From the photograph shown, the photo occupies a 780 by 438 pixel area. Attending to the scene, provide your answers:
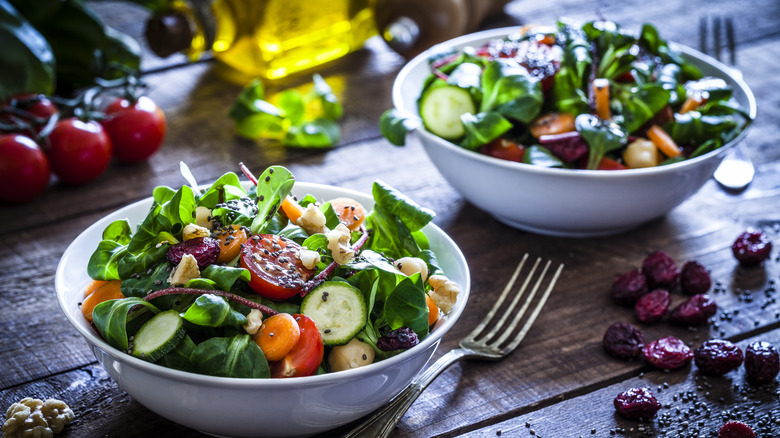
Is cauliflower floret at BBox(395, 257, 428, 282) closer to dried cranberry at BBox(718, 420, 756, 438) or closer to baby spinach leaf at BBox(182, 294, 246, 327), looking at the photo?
baby spinach leaf at BBox(182, 294, 246, 327)

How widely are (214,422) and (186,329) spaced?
10 cm

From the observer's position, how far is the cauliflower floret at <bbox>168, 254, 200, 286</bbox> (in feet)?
2.76

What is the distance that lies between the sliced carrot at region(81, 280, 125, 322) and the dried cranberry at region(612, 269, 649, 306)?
0.72 meters

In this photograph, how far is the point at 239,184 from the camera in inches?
41.4

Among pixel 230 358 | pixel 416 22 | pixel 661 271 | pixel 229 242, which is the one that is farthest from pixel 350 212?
pixel 416 22

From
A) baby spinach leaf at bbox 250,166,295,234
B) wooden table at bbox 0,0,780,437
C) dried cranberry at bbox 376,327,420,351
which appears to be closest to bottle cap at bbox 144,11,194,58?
wooden table at bbox 0,0,780,437

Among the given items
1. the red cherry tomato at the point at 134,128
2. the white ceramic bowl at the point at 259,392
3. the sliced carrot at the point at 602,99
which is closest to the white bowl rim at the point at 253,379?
the white ceramic bowl at the point at 259,392

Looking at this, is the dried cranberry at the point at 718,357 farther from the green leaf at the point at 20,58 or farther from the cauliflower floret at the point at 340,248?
the green leaf at the point at 20,58

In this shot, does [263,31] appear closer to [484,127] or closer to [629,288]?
[484,127]

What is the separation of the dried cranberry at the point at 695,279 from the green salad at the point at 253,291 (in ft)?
1.56

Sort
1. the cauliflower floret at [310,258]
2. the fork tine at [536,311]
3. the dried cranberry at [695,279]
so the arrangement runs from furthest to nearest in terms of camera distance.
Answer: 1. the dried cranberry at [695,279]
2. the fork tine at [536,311]
3. the cauliflower floret at [310,258]

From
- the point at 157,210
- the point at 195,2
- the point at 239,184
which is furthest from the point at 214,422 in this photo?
the point at 195,2

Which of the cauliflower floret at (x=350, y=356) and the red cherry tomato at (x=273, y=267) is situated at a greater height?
the red cherry tomato at (x=273, y=267)

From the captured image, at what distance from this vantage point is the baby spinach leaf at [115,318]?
81 centimetres
